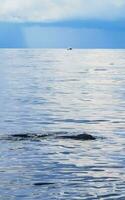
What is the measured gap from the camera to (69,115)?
142 ft

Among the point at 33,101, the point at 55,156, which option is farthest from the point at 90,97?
the point at 55,156

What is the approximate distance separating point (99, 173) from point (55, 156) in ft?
12.3

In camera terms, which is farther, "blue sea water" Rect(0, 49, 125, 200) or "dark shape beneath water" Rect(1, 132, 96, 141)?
"dark shape beneath water" Rect(1, 132, 96, 141)

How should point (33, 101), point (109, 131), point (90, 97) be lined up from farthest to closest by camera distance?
1. point (90, 97)
2. point (33, 101)
3. point (109, 131)

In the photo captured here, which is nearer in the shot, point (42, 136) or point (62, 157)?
point (62, 157)

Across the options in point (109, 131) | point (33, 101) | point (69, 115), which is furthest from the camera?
point (33, 101)

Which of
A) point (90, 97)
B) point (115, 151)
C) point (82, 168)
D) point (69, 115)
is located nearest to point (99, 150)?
point (115, 151)

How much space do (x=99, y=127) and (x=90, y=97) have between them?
27.4 meters

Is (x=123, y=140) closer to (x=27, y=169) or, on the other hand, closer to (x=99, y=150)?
(x=99, y=150)

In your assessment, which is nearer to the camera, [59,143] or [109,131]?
[59,143]

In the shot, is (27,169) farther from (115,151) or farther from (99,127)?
(99,127)

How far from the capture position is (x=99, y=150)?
1034 inches

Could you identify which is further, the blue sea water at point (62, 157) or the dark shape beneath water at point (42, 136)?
the dark shape beneath water at point (42, 136)

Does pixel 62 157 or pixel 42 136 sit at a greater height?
pixel 42 136
